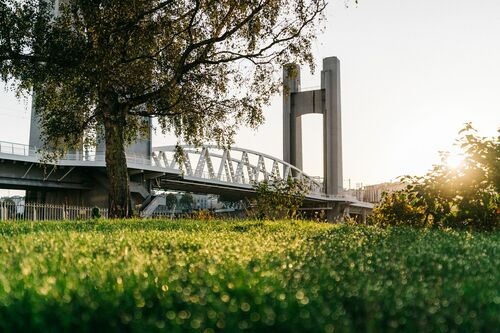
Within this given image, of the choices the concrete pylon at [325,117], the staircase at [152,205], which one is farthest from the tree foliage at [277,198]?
the concrete pylon at [325,117]

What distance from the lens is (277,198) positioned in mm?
20078

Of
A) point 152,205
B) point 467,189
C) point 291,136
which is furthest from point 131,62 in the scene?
point 291,136

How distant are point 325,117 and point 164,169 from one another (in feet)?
63.1

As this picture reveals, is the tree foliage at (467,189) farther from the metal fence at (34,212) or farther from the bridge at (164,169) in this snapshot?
the bridge at (164,169)

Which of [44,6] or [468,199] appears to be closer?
[468,199]

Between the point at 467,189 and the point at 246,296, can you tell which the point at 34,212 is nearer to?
the point at 467,189

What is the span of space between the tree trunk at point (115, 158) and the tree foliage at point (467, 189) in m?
10.7

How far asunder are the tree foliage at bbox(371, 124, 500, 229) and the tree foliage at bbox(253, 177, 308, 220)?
9643 millimetres

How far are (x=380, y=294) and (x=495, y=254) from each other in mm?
2145

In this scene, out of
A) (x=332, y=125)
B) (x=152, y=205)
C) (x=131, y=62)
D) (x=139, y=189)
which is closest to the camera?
(x=131, y=62)

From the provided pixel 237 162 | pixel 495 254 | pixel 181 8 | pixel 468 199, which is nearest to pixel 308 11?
pixel 181 8

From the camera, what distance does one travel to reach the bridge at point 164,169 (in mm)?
44188

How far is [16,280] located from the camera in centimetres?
237

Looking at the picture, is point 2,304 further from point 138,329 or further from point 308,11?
point 308,11
